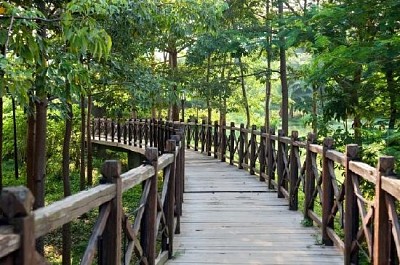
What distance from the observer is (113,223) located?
116 inches

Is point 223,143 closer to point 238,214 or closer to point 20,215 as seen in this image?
point 238,214

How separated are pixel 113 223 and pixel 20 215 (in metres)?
1.21

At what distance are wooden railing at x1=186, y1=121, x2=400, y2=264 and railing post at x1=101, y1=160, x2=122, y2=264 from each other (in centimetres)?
176

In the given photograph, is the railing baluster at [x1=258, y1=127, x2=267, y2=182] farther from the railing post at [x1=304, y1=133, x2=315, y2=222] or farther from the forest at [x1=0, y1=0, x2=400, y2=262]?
the railing post at [x1=304, y1=133, x2=315, y2=222]

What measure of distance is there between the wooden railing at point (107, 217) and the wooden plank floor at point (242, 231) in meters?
0.41

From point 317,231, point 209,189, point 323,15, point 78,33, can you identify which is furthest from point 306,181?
point 78,33

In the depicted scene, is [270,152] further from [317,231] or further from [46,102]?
[46,102]

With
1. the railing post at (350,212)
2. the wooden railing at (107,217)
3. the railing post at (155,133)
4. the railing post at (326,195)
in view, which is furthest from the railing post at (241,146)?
the railing post at (350,212)

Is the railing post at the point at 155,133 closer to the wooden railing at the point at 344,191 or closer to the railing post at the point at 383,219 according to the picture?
the wooden railing at the point at 344,191

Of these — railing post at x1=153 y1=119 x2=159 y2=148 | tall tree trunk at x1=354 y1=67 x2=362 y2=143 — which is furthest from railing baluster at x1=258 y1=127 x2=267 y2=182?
railing post at x1=153 y1=119 x2=159 y2=148

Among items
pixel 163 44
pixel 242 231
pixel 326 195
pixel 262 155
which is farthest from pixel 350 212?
pixel 163 44

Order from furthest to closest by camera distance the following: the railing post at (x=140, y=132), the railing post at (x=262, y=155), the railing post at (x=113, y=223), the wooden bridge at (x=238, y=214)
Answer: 1. the railing post at (x=140, y=132)
2. the railing post at (x=262, y=155)
3. the railing post at (x=113, y=223)
4. the wooden bridge at (x=238, y=214)

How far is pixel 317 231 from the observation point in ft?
19.6

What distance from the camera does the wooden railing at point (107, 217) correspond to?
1744mm
